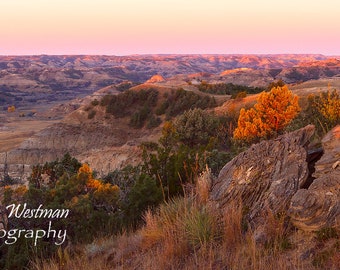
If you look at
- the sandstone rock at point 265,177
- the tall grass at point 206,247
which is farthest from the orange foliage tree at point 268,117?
the tall grass at point 206,247

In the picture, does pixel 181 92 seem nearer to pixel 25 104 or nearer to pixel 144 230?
pixel 144 230

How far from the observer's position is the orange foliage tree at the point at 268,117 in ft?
66.1

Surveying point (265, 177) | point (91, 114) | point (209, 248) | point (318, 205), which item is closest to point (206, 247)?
point (209, 248)

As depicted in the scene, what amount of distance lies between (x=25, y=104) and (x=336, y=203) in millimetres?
136782

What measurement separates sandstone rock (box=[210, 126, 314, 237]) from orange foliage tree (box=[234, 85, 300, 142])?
12.9 metres

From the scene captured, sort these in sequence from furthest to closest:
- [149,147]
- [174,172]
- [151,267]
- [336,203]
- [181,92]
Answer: [181,92] → [149,147] → [174,172] → [336,203] → [151,267]

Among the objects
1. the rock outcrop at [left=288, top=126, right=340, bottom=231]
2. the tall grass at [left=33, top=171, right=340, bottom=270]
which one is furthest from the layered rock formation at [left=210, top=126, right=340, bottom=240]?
the tall grass at [left=33, top=171, right=340, bottom=270]

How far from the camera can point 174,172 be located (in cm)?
1028

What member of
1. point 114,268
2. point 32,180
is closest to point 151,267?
point 114,268

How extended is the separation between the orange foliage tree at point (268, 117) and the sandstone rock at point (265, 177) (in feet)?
42.3

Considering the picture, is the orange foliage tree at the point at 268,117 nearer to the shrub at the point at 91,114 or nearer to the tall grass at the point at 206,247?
the tall grass at the point at 206,247

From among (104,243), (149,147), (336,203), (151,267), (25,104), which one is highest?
(336,203)

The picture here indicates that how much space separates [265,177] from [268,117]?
14.8 metres

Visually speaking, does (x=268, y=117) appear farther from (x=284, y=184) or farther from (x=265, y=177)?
(x=284, y=184)
